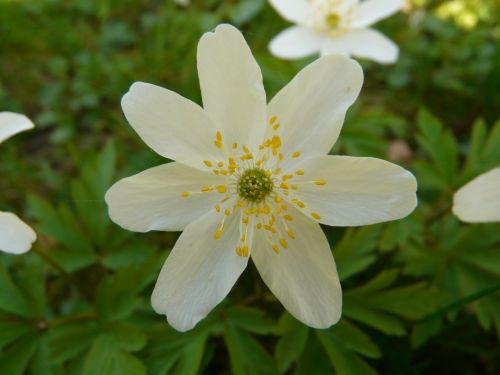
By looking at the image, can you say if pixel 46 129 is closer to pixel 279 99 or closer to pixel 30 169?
pixel 30 169

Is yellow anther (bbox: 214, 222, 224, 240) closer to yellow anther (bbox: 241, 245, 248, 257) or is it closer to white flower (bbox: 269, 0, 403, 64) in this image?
yellow anther (bbox: 241, 245, 248, 257)

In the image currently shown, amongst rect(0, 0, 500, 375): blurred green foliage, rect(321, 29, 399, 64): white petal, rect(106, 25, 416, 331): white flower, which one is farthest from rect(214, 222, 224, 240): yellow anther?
rect(321, 29, 399, 64): white petal

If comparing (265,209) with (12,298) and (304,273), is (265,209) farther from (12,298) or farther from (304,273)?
(12,298)

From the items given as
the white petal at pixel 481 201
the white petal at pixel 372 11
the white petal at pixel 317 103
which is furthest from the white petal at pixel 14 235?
the white petal at pixel 372 11

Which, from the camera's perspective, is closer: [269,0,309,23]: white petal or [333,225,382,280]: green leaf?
[333,225,382,280]: green leaf

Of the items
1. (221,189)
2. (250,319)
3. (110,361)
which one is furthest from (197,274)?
(110,361)

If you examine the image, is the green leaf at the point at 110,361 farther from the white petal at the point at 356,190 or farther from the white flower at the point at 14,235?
the white petal at the point at 356,190

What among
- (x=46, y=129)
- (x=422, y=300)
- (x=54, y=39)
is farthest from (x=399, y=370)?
(x=54, y=39)
